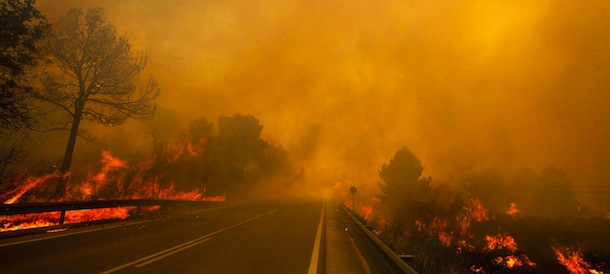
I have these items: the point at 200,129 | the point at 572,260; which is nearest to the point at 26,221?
the point at 200,129

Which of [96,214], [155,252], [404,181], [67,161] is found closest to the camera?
[155,252]

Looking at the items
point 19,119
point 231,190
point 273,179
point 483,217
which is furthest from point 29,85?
point 483,217

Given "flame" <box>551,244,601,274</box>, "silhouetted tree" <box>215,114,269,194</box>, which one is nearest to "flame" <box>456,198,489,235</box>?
"flame" <box>551,244,601,274</box>

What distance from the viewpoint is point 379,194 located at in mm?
74250

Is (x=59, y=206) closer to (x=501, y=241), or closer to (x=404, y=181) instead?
(x=404, y=181)

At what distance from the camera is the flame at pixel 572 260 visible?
64.1m

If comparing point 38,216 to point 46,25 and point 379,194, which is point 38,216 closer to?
point 46,25

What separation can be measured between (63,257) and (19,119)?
12.8m

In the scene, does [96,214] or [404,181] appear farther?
[404,181]

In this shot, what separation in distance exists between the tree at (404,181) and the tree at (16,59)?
66.1 metres

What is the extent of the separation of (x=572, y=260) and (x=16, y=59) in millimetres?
99032

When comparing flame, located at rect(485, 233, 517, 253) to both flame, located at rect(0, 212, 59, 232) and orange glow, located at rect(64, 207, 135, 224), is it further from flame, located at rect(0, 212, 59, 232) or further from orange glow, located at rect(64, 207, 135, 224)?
flame, located at rect(0, 212, 59, 232)

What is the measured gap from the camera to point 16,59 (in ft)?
49.2

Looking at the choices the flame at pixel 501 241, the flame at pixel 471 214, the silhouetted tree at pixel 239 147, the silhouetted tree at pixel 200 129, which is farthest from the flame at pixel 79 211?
the flame at pixel 471 214
